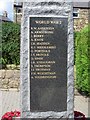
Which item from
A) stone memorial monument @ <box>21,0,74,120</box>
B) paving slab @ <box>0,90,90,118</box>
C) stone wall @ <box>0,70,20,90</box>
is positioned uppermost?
stone memorial monument @ <box>21,0,74,120</box>

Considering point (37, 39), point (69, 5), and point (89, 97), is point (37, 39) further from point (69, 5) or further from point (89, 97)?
point (89, 97)

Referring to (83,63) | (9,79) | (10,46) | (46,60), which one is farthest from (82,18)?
(46,60)

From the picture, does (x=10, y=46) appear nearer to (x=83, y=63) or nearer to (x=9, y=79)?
(x=9, y=79)

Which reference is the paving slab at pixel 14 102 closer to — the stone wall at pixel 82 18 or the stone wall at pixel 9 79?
the stone wall at pixel 9 79

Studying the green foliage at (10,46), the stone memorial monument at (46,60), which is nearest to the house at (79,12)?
the green foliage at (10,46)

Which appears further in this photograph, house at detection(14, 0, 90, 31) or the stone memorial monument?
house at detection(14, 0, 90, 31)

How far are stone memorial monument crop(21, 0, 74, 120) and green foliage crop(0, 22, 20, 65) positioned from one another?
801 centimetres

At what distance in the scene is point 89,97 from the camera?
12.0 m

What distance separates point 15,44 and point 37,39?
27.4 ft

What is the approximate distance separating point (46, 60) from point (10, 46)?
833cm

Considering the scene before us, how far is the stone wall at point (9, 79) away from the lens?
43.5 ft

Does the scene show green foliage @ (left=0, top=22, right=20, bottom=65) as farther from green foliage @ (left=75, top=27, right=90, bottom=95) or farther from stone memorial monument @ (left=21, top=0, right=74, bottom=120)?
stone memorial monument @ (left=21, top=0, right=74, bottom=120)

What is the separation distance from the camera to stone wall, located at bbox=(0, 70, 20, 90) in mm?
13273

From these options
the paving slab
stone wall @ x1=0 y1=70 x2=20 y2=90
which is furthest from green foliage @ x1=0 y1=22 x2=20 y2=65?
the paving slab
